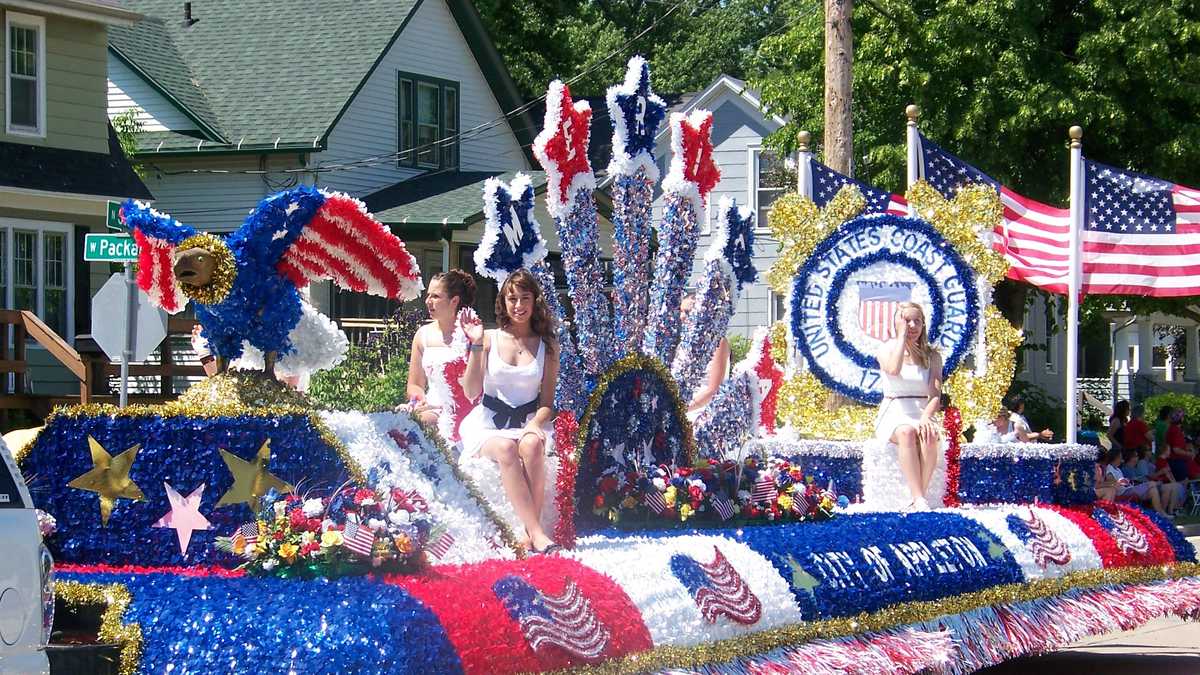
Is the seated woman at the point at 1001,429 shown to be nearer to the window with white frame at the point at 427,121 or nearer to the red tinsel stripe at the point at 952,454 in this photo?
the red tinsel stripe at the point at 952,454

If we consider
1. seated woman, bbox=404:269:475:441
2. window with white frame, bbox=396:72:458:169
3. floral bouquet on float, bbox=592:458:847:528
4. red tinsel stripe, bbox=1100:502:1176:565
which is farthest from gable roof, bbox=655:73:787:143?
floral bouquet on float, bbox=592:458:847:528

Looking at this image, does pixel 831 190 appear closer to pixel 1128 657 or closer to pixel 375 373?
pixel 1128 657

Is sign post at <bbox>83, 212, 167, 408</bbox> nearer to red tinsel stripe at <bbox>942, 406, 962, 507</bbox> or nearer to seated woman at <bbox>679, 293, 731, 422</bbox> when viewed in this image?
seated woman at <bbox>679, 293, 731, 422</bbox>

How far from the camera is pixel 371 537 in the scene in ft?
19.2

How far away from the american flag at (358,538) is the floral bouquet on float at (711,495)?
7.82 feet

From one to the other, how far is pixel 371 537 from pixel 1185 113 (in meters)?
18.6

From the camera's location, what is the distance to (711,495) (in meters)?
8.51

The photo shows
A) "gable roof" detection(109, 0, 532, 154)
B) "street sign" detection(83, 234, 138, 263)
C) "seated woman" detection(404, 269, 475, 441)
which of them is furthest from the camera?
"gable roof" detection(109, 0, 532, 154)

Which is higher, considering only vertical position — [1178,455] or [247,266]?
[247,266]

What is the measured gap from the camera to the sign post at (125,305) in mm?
14219

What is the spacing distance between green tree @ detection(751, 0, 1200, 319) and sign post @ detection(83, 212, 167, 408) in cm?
1014

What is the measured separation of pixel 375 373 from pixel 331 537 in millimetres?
14012

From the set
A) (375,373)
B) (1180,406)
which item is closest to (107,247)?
(375,373)

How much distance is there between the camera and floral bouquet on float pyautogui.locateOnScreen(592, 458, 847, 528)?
26.8 ft
